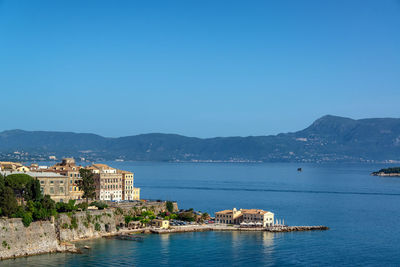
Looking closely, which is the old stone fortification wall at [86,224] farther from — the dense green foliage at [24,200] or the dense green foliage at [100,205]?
the dense green foliage at [24,200]

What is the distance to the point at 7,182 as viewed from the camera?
50.8m

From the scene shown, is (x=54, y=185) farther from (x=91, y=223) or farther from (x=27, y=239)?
(x=27, y=239)

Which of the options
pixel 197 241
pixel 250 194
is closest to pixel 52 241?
pixel 197 241

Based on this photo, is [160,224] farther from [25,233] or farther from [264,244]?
[25,233]

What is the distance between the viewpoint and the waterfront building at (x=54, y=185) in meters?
56.0

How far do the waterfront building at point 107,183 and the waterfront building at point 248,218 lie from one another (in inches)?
509

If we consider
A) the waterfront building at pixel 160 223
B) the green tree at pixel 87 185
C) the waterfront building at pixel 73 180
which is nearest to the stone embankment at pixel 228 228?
the waterfront building at pixel 160 223

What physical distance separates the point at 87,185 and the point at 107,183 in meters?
6.62

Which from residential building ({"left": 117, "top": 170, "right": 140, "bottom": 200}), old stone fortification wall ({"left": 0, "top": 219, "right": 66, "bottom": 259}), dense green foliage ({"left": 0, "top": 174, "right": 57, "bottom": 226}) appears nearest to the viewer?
old stone fortification wall ({"left": 0, "top": 219, "right": 66, "bottom": 259})

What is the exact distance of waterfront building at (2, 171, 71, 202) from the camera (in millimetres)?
55969

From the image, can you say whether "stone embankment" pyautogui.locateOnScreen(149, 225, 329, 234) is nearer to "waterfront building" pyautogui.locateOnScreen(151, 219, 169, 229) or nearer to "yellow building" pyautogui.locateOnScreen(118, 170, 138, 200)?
"waterfront building" pyautogui.locateOnScreen(151, 219, 169, 229)

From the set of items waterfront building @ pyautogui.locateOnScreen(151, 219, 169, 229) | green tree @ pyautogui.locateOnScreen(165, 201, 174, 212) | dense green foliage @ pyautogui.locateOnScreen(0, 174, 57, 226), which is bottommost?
waterfront building @ pyautogui.locateOnScreen(151, 219, 169, 229)

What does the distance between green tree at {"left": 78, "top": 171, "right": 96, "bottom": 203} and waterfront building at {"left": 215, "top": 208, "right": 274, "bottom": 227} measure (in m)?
13.1

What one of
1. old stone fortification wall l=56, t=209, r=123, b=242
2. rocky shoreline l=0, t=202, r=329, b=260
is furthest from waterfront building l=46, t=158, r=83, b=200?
old stone fortification wall l=56, t=209, r=123, b=242
